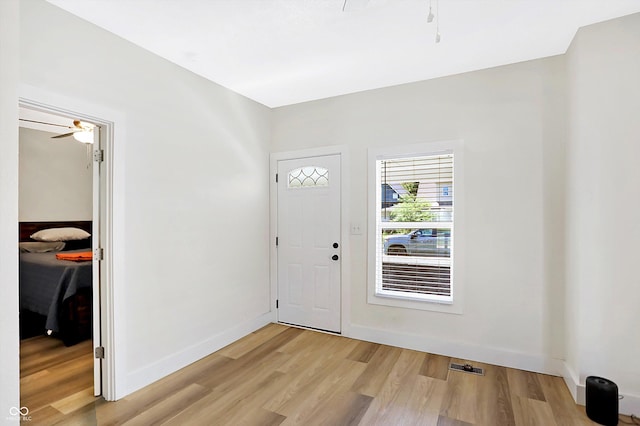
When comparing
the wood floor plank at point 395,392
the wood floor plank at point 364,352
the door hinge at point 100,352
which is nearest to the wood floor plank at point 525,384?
the wood floor plank at point 395,392

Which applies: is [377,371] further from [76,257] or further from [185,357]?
[76,257]

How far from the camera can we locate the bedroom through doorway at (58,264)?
2598 millimetres

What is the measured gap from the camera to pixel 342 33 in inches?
101

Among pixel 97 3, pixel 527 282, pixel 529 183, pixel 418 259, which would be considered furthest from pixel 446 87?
pixel 97 3

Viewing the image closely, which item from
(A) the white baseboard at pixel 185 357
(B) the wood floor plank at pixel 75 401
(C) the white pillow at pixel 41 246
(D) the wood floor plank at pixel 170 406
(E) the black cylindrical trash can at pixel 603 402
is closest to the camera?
(E) the black cylindrical trash can at pixel 603 402

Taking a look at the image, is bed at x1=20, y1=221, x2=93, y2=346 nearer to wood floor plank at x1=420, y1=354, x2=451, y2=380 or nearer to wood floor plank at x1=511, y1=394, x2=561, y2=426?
wood floor plank at x1=420, y1=354, x2=451, y2=380

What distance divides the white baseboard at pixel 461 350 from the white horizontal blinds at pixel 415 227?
44 cm

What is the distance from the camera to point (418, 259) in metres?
3.53

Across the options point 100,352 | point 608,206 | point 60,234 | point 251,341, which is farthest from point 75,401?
point 608,206

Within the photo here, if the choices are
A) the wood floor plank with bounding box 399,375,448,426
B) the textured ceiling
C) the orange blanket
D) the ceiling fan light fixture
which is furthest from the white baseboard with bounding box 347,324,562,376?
the ceiling fan light fixture

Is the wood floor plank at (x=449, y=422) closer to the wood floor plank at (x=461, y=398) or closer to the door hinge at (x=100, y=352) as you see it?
the wood floor plank at (x=461, y=398)

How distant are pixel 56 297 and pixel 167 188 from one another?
189 centimetres

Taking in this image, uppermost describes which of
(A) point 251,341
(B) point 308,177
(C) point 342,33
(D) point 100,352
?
(C) point 342,33

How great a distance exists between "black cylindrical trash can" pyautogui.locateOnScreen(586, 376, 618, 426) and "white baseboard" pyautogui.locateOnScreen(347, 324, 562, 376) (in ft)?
2.08
